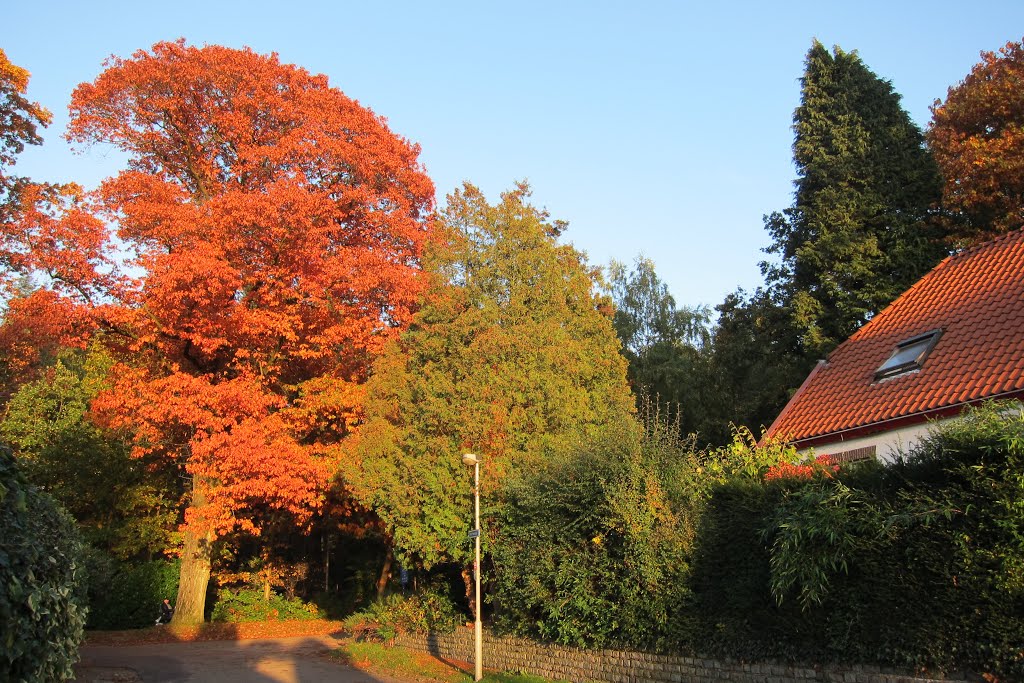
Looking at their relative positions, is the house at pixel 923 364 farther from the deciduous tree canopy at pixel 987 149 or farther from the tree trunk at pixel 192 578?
the tree trunk at pixel 192 578

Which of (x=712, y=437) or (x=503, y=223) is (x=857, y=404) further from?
(x=712, y=437)

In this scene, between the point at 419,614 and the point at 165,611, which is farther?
the point at 165,611

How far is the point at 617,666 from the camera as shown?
38.7 ft

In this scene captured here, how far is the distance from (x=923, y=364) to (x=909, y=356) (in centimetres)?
79

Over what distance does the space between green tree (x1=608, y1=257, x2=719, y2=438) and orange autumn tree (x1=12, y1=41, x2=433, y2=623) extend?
13.0 m

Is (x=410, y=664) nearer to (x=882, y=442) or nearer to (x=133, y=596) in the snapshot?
(x=882, y=442)

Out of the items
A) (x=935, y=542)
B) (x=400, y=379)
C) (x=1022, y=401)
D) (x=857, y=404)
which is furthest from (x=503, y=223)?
(x=935, y=542)

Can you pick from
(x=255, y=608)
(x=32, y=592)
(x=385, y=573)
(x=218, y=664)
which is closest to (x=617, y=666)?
(x=32, y=592)

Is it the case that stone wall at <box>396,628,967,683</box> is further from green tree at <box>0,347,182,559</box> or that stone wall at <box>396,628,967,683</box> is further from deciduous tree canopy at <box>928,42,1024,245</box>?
deciduous tree canopy at <box>928,42,1024,245</box>

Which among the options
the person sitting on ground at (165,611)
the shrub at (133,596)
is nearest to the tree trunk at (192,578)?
the shrub at (133,596)

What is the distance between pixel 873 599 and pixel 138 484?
2571cm

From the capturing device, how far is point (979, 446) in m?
7.68


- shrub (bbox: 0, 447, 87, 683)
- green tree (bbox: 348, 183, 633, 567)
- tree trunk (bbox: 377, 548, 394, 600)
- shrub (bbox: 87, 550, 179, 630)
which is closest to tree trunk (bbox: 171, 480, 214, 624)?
shrub (bbox: 87, 550, 179, 630)

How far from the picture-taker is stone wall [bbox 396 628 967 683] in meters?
8.61
